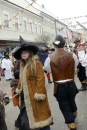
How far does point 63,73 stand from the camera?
3594 mm

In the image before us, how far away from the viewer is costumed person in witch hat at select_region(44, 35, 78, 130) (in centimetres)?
358

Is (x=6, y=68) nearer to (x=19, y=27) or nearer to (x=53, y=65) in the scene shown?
(x=53, y=65)

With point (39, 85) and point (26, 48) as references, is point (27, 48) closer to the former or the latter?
point (26, 48)

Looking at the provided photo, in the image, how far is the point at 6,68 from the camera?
12.6 metres

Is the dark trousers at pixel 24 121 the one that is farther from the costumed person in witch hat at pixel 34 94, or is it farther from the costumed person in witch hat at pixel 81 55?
the costumed person in witch hat at pixel 81 55

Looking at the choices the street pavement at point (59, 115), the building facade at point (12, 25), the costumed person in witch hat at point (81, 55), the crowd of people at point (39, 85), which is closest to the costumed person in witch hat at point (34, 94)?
the crowd of people at point (39, 85)

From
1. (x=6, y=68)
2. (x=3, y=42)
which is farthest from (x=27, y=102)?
(x=3, y=42)

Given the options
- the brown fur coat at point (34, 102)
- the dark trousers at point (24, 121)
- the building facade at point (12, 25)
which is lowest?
the dark trousers at point (24, 121)

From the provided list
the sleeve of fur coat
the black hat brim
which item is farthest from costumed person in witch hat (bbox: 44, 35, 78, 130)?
the sleeve of fur coat

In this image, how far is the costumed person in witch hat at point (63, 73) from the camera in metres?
3.58

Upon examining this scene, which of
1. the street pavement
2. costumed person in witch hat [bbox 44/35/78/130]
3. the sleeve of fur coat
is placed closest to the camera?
the sleeve of fur coat

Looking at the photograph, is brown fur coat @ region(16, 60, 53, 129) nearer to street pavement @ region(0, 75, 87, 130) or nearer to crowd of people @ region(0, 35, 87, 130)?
crowd of people @ region(0, 35, 87, 130)

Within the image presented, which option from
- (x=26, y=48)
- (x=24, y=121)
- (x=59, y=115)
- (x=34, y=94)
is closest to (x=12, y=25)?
(x=59, y=115)

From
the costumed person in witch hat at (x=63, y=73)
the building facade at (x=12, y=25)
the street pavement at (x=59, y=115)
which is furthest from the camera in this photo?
the building facade at (x=12, y=25)
